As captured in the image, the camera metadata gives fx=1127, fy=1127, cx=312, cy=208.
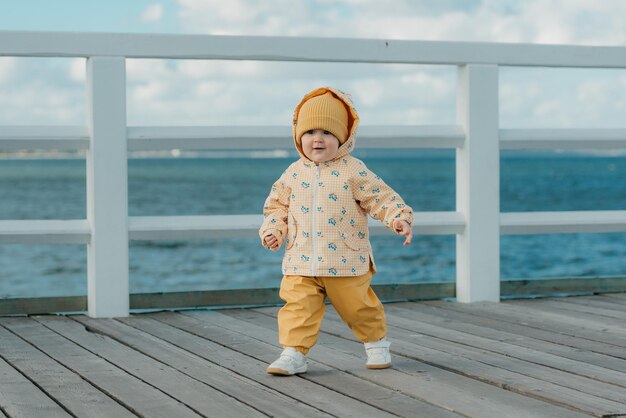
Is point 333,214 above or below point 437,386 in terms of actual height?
above

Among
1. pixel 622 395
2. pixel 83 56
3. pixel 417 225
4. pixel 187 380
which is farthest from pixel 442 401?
pixel 83 56

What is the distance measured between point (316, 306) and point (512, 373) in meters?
0.65

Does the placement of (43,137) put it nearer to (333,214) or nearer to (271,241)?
(271,241)

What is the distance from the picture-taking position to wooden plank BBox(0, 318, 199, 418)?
299cm

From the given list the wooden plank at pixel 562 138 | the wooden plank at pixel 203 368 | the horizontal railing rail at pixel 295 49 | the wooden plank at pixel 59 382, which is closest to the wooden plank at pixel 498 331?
the wooden plank at pixel 562 138

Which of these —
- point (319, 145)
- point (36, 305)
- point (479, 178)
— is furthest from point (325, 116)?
point (36, 305)

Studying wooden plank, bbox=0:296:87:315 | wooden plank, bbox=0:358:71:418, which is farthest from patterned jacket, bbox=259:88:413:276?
wooden plank, bbox=0:296:87:315

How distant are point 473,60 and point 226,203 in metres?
43.3

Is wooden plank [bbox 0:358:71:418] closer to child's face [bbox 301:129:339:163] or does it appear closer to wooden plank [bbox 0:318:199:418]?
wooden plank [bbox 0:318:199:418]

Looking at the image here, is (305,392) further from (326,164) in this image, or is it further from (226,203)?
(226,203)

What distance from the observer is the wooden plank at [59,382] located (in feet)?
9.77

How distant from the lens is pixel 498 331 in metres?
4.36

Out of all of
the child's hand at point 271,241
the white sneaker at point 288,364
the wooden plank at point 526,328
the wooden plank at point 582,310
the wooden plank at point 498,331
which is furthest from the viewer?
the wooden plank at point 582,310

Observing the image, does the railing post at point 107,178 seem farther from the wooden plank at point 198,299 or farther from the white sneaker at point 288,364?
the white sneaker at point 288,364
